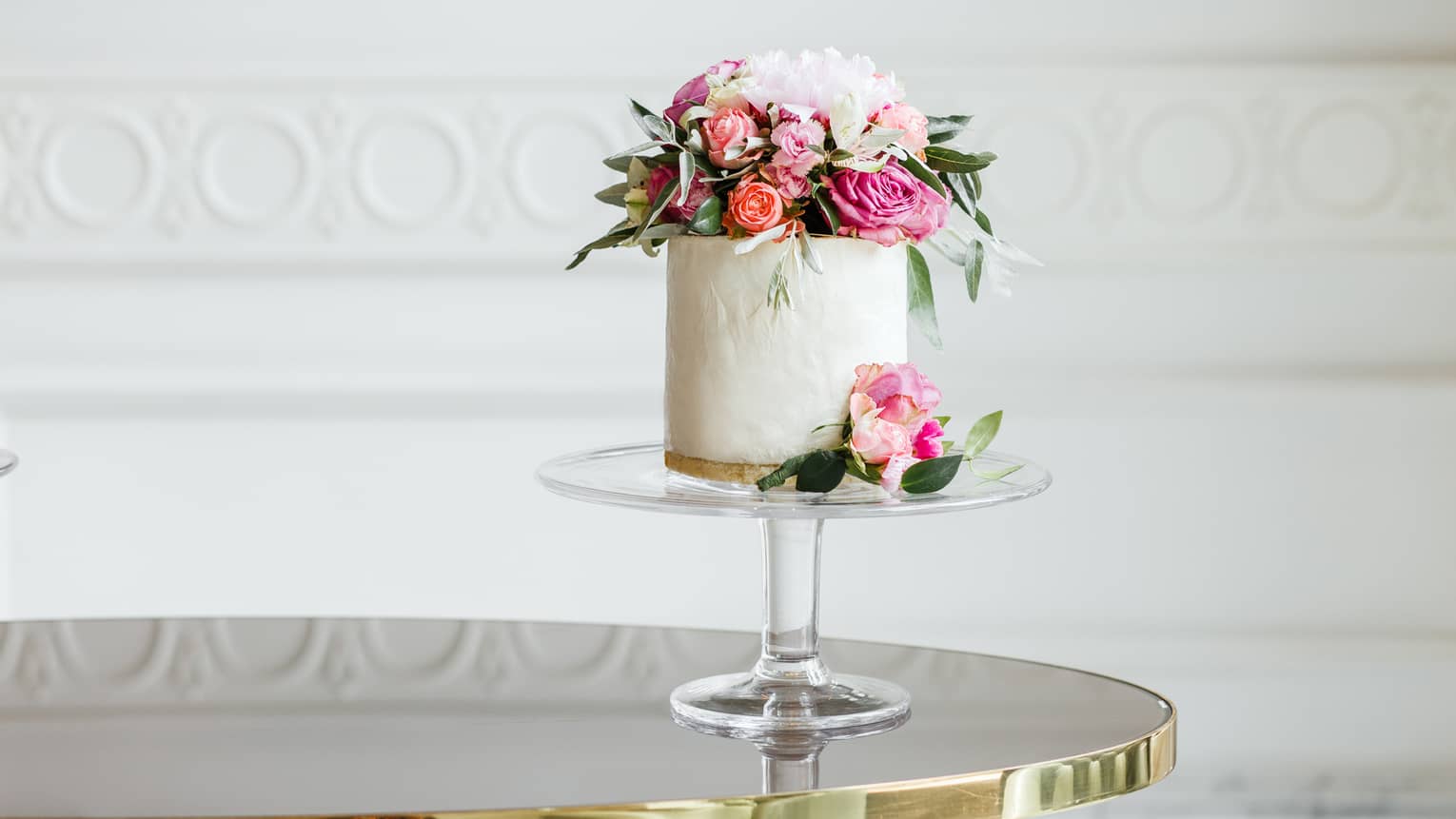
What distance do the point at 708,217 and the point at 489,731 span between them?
375mm

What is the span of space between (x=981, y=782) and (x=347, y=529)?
1645 millimetres

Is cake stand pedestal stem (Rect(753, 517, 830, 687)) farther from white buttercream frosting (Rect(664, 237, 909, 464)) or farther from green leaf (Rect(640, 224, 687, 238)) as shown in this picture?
green leaf (Rect(640, 224, 687, 238))

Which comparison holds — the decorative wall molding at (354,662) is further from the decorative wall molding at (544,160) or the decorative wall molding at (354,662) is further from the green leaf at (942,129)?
the decorative wall molding at (544,160)

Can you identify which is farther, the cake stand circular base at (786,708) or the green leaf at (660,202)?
the green leaf at (660,202)

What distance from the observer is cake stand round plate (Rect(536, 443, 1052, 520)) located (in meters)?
0.94

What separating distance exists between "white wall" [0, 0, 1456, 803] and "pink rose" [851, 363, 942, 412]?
1.23 metres

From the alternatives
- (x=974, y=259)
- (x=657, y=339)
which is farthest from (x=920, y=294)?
(x=657, y=339)

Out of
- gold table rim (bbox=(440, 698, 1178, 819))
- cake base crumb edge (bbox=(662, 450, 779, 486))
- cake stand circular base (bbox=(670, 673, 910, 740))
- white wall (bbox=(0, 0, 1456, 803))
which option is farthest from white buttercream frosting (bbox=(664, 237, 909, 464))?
white wall (bbox=(0, 0, 1456, 803))

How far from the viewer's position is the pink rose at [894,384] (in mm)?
1075

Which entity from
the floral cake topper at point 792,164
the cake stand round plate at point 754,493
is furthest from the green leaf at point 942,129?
the cake stand round plate at point 754,493

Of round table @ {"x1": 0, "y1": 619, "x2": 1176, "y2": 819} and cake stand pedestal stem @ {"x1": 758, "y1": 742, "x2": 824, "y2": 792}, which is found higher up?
cake stand pedestal stem @ {"x1": 758, "y1": 742, "x2": 824, "y2": 792}

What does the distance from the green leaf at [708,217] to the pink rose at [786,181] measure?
48 mm

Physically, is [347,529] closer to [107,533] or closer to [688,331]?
[107,533]

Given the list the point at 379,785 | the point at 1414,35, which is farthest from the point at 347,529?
the point at 1414,35
